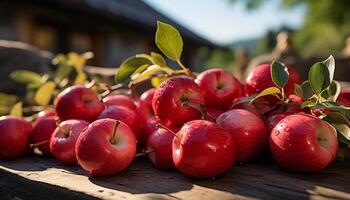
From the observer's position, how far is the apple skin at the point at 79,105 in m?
0.94

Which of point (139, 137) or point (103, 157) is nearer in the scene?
point (103, 157)

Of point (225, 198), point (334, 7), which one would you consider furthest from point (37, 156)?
point (334, 7)

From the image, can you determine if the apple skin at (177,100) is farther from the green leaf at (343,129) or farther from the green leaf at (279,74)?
the green leaf at (343,129)

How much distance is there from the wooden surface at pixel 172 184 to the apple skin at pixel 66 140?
0.07 feet

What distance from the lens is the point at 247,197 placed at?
564mm

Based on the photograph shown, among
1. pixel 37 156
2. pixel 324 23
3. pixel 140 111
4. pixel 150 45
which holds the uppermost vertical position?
pixel 324 23

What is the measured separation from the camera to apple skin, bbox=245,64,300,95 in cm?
89

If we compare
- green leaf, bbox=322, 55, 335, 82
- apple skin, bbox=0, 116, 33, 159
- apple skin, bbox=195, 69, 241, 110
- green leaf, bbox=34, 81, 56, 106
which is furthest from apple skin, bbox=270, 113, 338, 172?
green leaf, bbox=34, 81, 56, 106

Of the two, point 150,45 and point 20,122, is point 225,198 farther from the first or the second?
point 150,45

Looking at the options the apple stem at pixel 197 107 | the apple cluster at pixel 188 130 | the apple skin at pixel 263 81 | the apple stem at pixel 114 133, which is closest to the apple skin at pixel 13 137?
the apple cluster at pixel 188 130

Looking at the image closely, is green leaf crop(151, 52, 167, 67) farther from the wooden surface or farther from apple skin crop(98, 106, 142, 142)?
the wooden surface

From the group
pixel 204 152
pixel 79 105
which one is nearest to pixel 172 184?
pixel 204 152

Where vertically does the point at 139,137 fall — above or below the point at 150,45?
below

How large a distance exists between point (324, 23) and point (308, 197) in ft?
66.4
